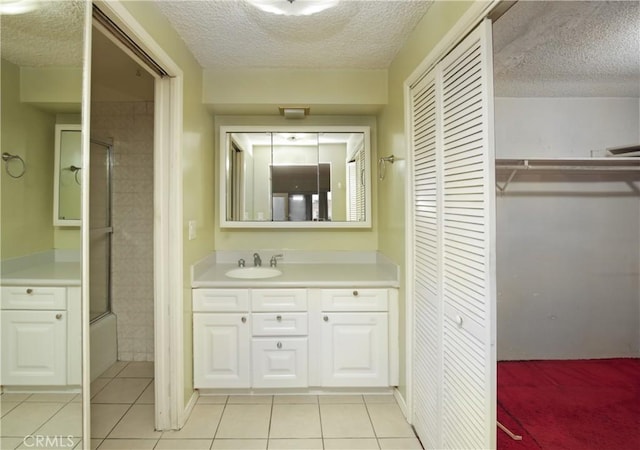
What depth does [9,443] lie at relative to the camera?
103 centimetres

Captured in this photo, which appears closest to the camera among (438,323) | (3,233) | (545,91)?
(3,233)

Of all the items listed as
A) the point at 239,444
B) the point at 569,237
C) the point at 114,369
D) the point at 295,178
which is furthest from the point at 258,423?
the point at 569,237

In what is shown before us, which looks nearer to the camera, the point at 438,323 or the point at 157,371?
the point at 438,323

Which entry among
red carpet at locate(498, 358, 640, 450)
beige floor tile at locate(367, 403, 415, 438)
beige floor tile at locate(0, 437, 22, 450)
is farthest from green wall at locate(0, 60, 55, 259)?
red carpet at locate(498, 358, 640, 450)

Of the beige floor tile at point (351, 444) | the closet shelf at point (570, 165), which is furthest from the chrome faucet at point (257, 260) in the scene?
the closet shelf at point (570, 165)

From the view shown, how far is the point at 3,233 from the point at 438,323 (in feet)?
5.85

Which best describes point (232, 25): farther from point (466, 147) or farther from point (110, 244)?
point (110, 244)

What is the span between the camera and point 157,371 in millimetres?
1877

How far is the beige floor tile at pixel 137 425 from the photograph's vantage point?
1.84 m

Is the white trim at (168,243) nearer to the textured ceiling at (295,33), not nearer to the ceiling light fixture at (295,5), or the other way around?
the textured ceiling at (295,33)

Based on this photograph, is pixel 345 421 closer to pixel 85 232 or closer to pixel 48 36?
pixel 85 232

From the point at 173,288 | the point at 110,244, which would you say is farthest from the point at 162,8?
the point at 110,244

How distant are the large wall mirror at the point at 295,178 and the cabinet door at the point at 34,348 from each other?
1561 millimetres

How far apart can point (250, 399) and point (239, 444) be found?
42 centimetres
